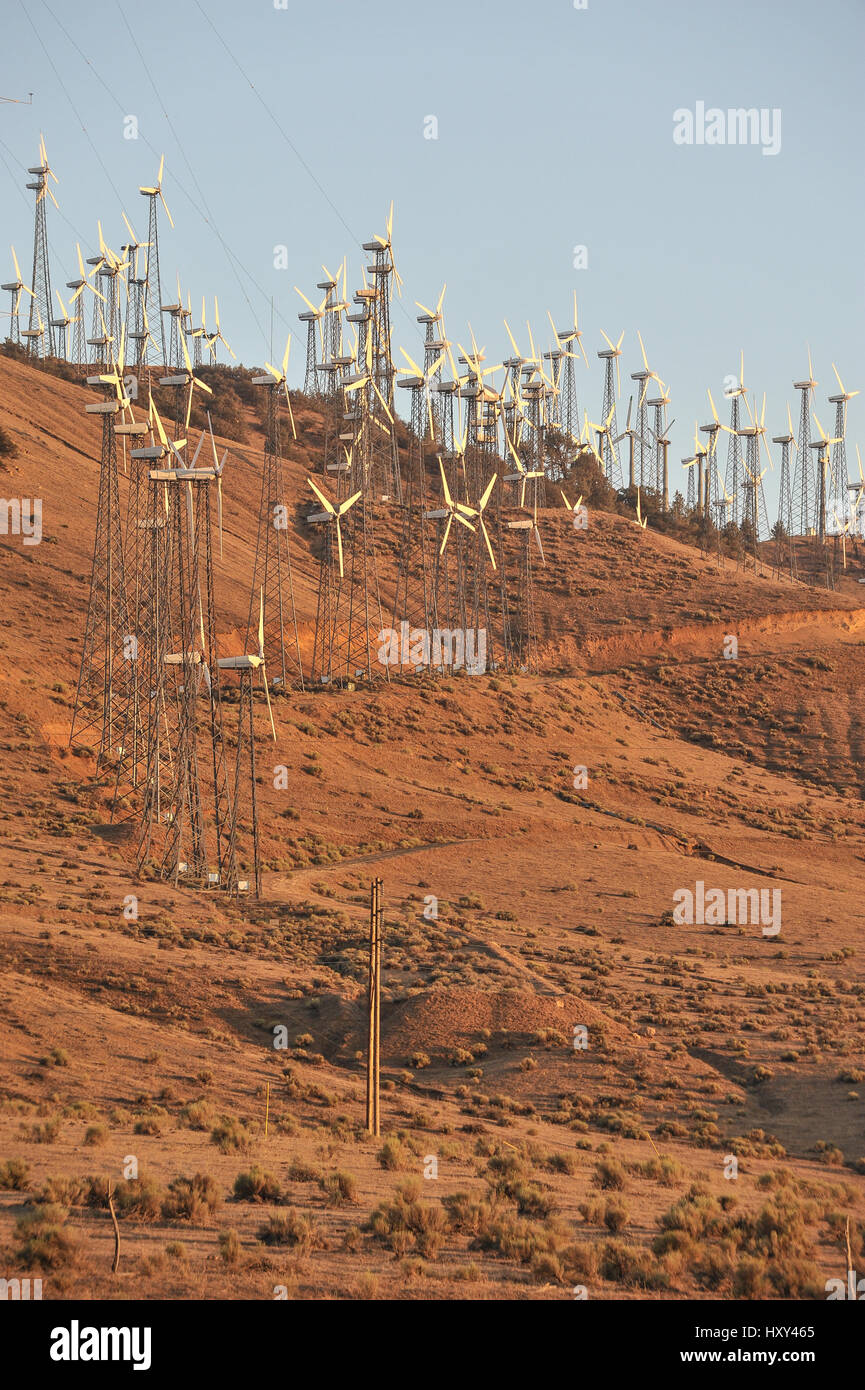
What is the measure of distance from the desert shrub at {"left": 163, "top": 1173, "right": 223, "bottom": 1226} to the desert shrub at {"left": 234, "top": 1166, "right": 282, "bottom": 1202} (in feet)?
1.85

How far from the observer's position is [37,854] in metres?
45.2

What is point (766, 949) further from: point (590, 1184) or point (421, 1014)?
point (590, 1184)

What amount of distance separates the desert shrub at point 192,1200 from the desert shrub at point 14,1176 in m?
1.97

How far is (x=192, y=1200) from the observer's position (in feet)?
65.3

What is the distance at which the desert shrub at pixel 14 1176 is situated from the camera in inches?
794

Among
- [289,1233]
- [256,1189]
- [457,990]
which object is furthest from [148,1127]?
[457,990]

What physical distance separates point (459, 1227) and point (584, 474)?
117 m

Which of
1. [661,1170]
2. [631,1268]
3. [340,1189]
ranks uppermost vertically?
[340,1189]

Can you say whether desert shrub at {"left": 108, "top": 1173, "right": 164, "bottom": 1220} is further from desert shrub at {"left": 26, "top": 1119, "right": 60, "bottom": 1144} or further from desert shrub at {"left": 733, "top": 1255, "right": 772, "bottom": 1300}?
desert shrub at {"left": 733, "top": 1255, "right": 772, "bottom": 1300}

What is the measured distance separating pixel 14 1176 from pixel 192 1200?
2540 millimetres

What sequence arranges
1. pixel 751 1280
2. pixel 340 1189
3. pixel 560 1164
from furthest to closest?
pixel 560 1164 < pixel 340 1189 < pixel 751 1280

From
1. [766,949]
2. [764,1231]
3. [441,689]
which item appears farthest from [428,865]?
[764,1231]

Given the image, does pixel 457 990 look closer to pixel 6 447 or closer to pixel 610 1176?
pixel 610 1176

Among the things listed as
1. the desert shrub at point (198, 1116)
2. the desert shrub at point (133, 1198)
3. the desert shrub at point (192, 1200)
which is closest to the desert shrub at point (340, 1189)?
the desert shrub at point (192, 1200)
